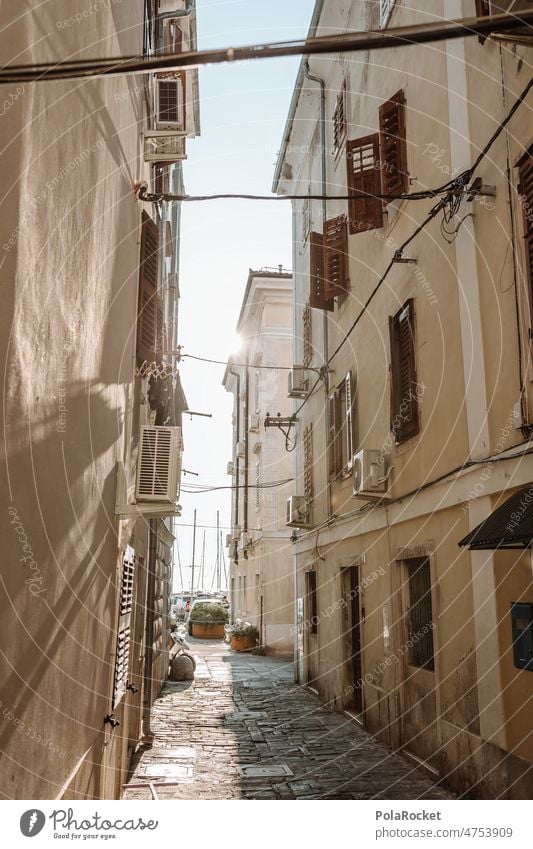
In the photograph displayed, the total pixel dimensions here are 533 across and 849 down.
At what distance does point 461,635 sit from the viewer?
7375 millimetres

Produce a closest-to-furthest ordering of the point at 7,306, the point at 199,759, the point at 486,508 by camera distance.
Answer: the point at 7,306 < the point at 486,508 < the point at 199,759

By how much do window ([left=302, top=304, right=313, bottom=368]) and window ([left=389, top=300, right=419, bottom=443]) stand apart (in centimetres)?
695

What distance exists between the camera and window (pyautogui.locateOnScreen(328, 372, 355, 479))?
12.6 m

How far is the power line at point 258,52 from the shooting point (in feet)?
9.63

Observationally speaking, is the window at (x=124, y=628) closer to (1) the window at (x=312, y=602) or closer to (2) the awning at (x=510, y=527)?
(2) the awning at (x=510, y=527)

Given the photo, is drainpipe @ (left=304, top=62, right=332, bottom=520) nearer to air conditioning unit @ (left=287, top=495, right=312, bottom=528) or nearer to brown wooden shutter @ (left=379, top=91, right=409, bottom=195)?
air conditioning unit @ (left=287, top=495, right=312, bottom=528)

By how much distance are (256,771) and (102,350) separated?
5699 millimetres

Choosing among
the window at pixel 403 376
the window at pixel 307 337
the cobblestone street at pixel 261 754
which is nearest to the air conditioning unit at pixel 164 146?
the window at pixel 403 376

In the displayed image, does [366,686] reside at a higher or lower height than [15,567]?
lower

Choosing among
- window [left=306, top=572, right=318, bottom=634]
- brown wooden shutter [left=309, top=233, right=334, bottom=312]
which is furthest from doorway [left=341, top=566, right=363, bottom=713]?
brown wooden shutter [left=309, top=233, right=334, bottom=312]

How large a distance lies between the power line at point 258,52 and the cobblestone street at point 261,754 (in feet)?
23.0

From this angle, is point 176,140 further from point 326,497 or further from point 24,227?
point 326,497

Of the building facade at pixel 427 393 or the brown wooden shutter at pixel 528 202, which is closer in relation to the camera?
the brown wooden shutter at pixel 528 202
